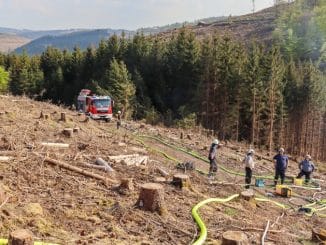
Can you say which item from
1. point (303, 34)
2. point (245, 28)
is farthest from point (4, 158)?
point (245, 28)

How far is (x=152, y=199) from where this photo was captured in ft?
27.7

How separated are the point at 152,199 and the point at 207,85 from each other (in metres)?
37.9

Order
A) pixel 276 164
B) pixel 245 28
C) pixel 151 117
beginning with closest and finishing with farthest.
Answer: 1. pixel 276 164
2. pixel 151 117
3. pixel 245 28

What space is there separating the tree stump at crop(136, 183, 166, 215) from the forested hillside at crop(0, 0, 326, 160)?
25.9 metres

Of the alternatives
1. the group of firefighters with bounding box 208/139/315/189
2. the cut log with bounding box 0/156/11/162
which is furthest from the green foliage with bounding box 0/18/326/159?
the cut log with bounding box 0/156/11/162

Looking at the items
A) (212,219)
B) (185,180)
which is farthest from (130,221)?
(185,180)

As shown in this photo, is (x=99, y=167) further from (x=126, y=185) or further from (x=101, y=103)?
(x=101, y=103)

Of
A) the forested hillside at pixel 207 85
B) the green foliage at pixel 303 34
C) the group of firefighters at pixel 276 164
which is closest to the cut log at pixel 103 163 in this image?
the group of firefighters at pixel 276 164

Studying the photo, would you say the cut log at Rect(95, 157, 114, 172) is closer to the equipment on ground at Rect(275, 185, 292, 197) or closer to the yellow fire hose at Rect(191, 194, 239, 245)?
the yellow fire hose at Rect(191, 194, 239, 245)

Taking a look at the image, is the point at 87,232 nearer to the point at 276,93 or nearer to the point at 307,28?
the point at 276,93

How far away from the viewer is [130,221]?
8.05 metres

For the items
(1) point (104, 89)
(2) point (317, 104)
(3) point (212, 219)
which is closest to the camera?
(3) point (212, 219)

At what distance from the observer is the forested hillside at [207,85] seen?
4231cm

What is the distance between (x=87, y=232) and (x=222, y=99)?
128 ft
